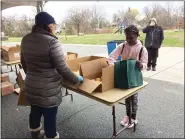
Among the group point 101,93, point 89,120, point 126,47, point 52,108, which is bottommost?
point 89,120

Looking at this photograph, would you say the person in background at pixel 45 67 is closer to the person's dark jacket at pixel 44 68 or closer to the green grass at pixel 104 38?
the person's dark jacket at pixel 44 68

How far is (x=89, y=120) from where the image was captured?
2.62 metres

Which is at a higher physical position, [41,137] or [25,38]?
[25,38]

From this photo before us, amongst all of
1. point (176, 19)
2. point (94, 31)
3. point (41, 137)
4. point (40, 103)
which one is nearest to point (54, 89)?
point (40, 103)

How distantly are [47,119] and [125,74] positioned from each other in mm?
813

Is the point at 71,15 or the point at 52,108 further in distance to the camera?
the point at 71,15

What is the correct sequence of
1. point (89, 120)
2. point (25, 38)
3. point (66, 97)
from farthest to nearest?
point (66, 97)
point (89, 120)
point (25, 38)

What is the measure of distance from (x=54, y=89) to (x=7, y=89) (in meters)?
2.34

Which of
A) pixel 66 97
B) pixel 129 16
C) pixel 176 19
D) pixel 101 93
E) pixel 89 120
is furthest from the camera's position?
pixel 176 19

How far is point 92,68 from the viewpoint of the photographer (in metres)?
1.93

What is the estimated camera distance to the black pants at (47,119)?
5.93ft

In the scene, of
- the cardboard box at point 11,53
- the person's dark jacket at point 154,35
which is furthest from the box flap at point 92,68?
the person's dark jacket at point 154,35

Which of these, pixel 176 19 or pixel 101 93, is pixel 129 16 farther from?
Answer: pixel 101 93

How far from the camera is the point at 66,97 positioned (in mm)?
3424
